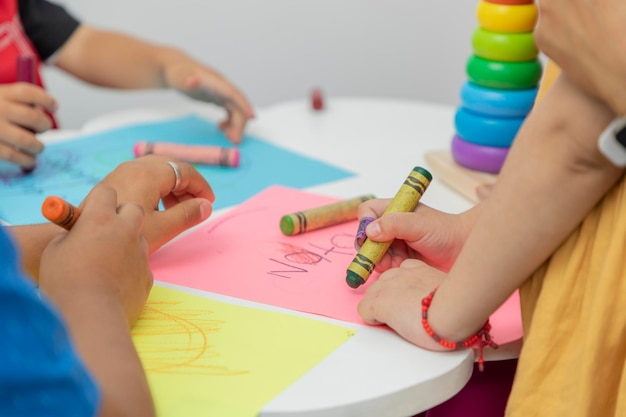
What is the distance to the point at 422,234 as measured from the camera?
0.65 metres

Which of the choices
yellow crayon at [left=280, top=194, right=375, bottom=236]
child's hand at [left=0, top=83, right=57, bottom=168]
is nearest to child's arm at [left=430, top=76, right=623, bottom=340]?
yellow crayon at [left=280, top=194, right=375, bottom=236]

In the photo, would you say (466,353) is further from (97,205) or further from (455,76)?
(455,76)

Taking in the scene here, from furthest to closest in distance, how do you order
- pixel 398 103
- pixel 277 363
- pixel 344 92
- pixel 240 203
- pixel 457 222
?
pixel 344 92
pixel 398 103
pixel 240 203
pixel 457 222
pixel 277 363

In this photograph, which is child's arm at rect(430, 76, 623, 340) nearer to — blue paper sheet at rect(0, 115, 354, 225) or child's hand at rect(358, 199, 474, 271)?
child's hand at rect(358, 199, 474, 271)

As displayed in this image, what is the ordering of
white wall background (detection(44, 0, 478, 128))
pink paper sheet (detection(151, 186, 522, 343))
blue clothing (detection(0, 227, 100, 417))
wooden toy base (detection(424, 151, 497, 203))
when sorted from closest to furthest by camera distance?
blue clothing (detection(0, 227, 100, 417))
pink paper sheet (detection(151, 186, 522, 343))
wooden toy base (detection(424, 151, 497, 203))
white wall background (detection(44, 0, 478, 128))

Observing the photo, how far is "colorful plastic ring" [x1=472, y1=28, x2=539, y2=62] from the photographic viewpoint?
0.84 metres

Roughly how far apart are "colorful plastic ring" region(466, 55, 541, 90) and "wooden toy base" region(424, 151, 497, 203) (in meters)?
0.09

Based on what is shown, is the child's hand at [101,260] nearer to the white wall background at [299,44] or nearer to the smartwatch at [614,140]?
the smartwatch at [614,140]

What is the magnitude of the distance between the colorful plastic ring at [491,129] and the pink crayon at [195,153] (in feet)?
0.85

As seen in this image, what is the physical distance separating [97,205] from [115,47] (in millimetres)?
670

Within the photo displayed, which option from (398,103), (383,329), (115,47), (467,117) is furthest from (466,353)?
(115,47)

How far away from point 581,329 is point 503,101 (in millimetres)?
386

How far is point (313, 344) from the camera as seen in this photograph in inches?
21.5

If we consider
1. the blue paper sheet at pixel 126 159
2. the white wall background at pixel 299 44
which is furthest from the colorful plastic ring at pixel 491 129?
the white wall background at pixel 299 44
